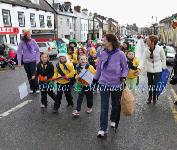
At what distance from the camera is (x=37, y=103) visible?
7953 mm

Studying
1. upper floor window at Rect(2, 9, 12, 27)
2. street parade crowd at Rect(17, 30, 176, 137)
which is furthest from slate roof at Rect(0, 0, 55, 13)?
street parade crowd at Rect(17, 30, 176, 137)

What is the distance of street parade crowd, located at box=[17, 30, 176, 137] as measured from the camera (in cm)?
509

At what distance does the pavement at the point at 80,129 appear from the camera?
491 cm

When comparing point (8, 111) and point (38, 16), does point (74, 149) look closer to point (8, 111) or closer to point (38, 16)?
point (8, 111)

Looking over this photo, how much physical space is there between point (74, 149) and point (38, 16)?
35.6 m

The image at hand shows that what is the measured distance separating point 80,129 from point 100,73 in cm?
127

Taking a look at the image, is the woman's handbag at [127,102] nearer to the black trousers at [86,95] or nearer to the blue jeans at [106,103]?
the blue jeans at [106,103]

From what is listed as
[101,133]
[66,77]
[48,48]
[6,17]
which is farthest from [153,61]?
[6,17]

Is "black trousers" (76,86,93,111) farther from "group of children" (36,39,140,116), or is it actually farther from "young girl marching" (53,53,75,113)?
"young girl marching" (53,53,75,113)

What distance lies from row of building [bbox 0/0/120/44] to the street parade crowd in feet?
56.8

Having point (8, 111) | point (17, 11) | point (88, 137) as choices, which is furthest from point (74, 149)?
point (17, 11)

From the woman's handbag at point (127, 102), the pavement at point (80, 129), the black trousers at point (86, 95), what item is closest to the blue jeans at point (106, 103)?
the woman's handbag at point (127, 102)

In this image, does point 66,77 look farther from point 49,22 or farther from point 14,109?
point 49,22

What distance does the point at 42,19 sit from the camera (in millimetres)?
40094
